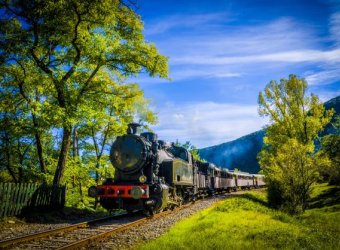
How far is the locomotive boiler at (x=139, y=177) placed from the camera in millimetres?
11336

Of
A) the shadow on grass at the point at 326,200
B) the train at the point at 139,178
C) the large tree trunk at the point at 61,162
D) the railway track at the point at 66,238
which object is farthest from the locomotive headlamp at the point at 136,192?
the shadow on grass at the point at 326,200

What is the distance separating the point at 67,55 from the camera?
49.1 feet

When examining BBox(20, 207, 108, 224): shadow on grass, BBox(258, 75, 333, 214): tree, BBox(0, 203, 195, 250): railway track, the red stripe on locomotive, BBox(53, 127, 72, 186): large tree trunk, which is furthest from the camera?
BBox(258, 75, 333, 214): tree

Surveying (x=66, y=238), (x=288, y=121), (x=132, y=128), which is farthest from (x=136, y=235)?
(x=288, y=121)

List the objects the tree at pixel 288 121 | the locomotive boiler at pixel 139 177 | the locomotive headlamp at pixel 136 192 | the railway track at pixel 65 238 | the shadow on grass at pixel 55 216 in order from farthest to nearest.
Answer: the tree at pixel 288 121 < the locomotive boiler at pixel 139 177 < the shadow on grass at pixel 55 216 < the locomotive headlamp at pixel 136 192 < the railway track at pixel 65 238

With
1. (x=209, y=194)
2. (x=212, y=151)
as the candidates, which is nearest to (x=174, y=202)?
(x=209, y=194)

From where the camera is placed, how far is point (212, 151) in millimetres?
187000

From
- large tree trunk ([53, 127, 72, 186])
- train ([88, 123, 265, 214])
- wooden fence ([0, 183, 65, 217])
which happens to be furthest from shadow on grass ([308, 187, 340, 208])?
wooden fence ([0, 183, 65, 217])

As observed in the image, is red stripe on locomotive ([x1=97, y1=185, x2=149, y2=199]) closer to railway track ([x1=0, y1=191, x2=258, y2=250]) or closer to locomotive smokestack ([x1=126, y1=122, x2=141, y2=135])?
railway track ([x1=0, y1=191, x2=258, y2=250])

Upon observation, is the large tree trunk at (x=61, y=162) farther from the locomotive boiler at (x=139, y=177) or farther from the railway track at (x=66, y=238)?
the railway track at (x=66, y=238)

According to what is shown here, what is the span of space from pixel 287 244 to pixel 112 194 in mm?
6866

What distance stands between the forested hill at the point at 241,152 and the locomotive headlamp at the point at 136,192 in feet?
461

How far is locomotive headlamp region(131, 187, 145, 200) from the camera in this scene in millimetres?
10680

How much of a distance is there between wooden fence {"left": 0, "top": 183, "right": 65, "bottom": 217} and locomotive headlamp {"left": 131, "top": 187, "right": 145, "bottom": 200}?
4331 mm
